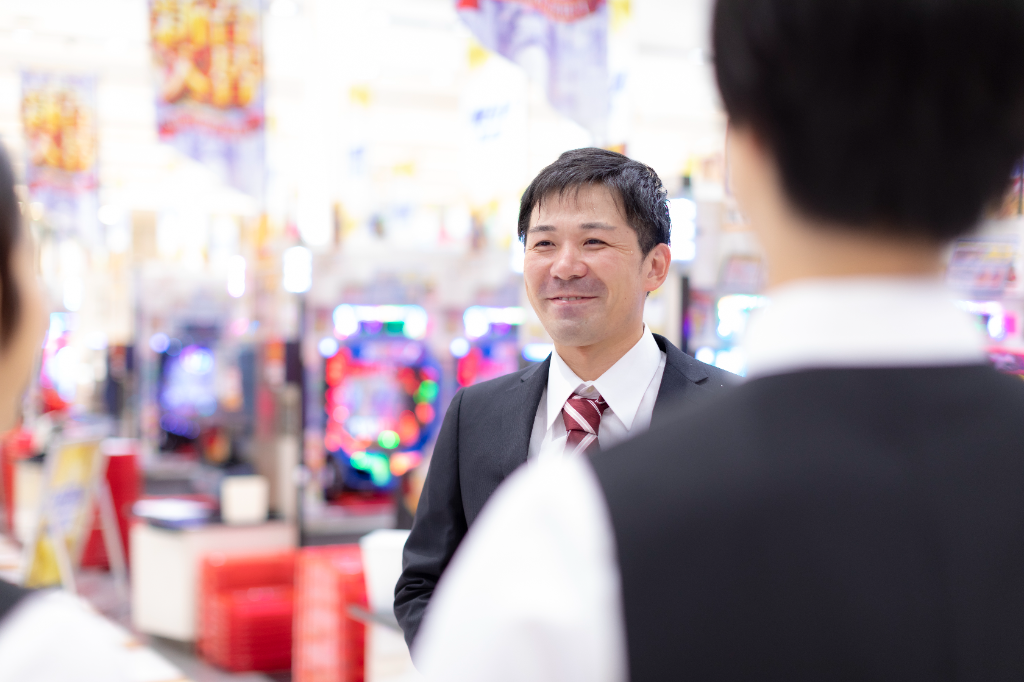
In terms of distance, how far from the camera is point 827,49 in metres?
0.60

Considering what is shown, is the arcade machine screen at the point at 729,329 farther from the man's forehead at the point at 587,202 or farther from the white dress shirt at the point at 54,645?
the white dress shirt at the point at 54,645

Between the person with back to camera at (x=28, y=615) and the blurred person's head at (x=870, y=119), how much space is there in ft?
1.92

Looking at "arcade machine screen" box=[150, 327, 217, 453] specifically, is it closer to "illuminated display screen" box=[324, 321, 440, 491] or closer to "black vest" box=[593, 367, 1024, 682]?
"illuminated display screen" box=[324, 321, 440, 491]

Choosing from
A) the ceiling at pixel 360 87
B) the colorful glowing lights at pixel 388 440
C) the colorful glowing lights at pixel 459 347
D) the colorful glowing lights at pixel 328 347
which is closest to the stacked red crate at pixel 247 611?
the colorful glowing lights at pixel 388 440

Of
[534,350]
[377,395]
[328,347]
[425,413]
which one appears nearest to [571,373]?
[534,350]

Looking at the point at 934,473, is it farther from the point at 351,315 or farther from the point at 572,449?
the point at 351,315

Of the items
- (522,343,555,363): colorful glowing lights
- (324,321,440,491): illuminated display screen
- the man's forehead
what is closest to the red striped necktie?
the man's forehead

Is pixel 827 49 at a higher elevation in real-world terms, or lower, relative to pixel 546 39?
lower

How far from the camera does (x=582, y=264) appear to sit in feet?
5.89

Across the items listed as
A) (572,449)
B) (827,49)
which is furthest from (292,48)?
(827,49)

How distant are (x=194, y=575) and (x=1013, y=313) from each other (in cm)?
443

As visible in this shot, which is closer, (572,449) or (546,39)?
(572,449)

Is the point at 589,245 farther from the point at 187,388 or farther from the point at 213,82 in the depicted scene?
the point at 187,388

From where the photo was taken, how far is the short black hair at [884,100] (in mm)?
595
